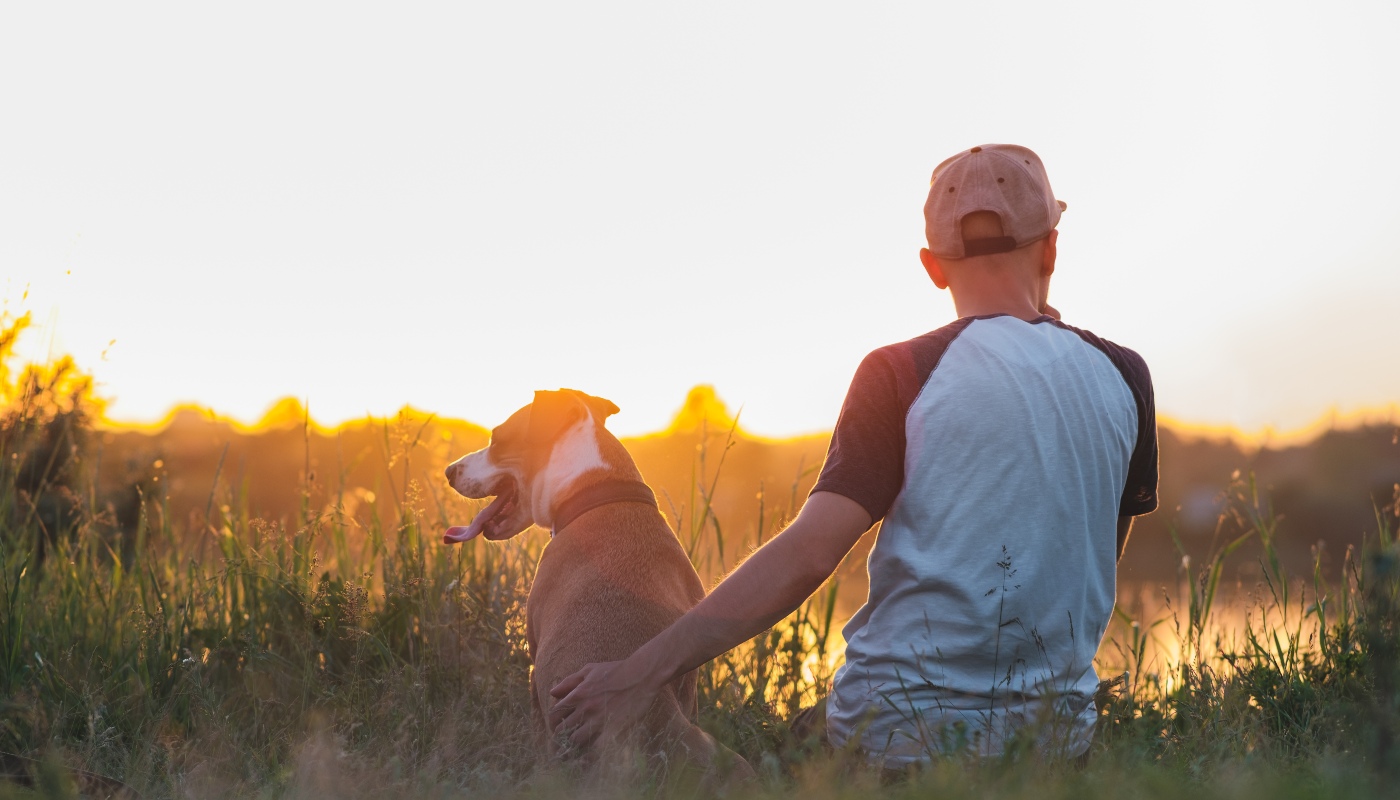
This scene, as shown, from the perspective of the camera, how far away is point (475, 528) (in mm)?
4371

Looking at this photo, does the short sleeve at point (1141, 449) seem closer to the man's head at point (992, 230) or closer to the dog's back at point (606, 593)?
the man's head at point (992, 230)

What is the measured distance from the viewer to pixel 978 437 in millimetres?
2680

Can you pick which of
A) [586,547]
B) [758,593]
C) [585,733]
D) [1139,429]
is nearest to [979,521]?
[758,593]

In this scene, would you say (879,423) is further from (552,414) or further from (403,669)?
(403,669)

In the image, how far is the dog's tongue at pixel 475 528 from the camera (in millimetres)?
4297

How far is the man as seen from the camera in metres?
2.68

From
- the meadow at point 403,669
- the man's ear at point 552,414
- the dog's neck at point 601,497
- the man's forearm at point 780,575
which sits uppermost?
the man's ear at point 552,414

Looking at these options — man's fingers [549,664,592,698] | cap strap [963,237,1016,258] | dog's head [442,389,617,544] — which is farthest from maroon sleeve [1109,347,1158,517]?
dog's head [442,389,617,544]

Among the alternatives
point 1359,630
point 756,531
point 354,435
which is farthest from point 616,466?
point 354,435

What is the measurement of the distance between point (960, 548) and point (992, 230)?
0.88m

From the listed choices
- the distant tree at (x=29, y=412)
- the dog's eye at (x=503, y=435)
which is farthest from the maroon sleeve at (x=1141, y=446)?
the distant tree at (x=29, y=412)

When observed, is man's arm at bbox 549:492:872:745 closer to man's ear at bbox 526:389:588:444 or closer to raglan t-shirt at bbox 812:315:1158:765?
raglan t-shirt at bbox 812:315:1158:765

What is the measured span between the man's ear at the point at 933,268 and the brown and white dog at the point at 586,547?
51.4 inches

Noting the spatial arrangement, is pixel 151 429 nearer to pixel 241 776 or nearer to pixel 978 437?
pixel 241 776
